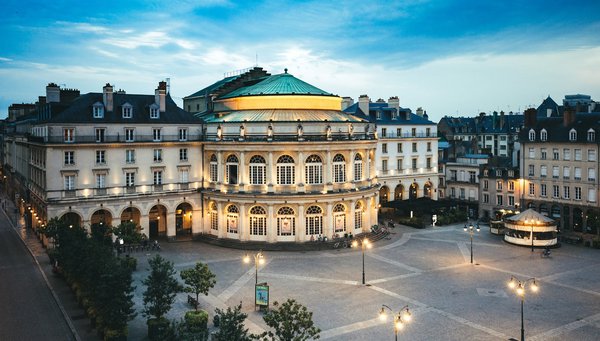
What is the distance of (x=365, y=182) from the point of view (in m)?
62.7

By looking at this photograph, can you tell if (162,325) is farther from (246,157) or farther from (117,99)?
(117,99)

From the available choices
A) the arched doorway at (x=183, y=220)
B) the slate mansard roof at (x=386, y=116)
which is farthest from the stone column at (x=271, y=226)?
the slate mansard roof at (x=386, y=116)

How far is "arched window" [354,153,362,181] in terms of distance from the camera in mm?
61844

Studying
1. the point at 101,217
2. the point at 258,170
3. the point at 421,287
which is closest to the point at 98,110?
the point at 101,217

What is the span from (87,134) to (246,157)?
1729 cm

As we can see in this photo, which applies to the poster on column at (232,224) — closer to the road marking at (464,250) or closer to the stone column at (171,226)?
the stone column at (171,226)

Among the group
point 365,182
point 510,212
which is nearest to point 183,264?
point 365,182

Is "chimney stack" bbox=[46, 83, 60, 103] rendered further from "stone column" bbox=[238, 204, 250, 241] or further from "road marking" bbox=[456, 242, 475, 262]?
"road marking" bbox=[456, 242, 475, 262]

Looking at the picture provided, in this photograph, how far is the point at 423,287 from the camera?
138 ft

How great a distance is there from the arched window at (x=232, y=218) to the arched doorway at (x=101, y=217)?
1338 cm

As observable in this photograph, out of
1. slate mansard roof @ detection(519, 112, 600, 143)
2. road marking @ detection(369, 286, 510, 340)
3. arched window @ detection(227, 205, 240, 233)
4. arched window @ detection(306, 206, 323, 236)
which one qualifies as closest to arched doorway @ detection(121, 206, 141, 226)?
arched window @ detection(227, 205, 240, 233)

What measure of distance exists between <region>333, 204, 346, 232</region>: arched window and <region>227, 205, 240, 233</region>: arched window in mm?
11379

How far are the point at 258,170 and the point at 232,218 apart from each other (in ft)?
21.5

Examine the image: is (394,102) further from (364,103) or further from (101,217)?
(101,217)
